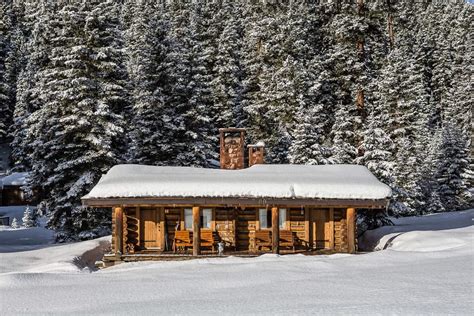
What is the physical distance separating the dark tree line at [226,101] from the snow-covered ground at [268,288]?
39.1ft

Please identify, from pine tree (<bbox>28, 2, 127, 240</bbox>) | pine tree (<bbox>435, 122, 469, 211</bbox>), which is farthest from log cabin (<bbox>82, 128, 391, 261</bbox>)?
pine tree (<bbox>435, 122, 469, 211</bbox>)

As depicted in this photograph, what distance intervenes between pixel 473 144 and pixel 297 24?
79.5ft

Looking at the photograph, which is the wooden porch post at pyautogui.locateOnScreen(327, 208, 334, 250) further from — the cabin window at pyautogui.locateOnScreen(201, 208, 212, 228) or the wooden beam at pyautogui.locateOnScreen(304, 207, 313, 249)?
the cabin window at pyautogui.locateOnScreen(201, 208, 212, 228)

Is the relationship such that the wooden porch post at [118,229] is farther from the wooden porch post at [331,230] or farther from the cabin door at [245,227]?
the wooden porch post at [331,230]

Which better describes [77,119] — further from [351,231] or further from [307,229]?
[351,231]

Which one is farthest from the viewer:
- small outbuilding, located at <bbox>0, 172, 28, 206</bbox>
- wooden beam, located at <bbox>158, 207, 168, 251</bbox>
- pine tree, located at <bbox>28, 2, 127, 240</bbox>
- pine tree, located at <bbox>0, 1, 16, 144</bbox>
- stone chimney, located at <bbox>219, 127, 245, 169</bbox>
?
pine tree, located at <bbox>0, 1, 16, 144</bbox>

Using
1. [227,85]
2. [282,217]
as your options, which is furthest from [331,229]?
[227,85]

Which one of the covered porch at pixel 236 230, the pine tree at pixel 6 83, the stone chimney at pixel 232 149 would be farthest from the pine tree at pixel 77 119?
the pine tree at pixel 6 83

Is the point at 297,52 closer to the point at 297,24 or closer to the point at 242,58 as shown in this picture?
the point at 297,24

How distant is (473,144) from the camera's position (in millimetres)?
56031

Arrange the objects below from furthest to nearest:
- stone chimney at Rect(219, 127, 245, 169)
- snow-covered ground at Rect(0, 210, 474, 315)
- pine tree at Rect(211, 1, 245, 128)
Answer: pine tree at Rect(211, 1, 245, 128)
stone chimney at Rect(219, 127, 245, 169)
snow-covered ground at Rect(0, 210, 474, 315)

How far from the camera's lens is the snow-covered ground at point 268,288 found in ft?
30.9

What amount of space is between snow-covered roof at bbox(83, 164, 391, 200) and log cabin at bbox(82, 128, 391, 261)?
38 millimetres

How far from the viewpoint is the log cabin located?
1973cm
